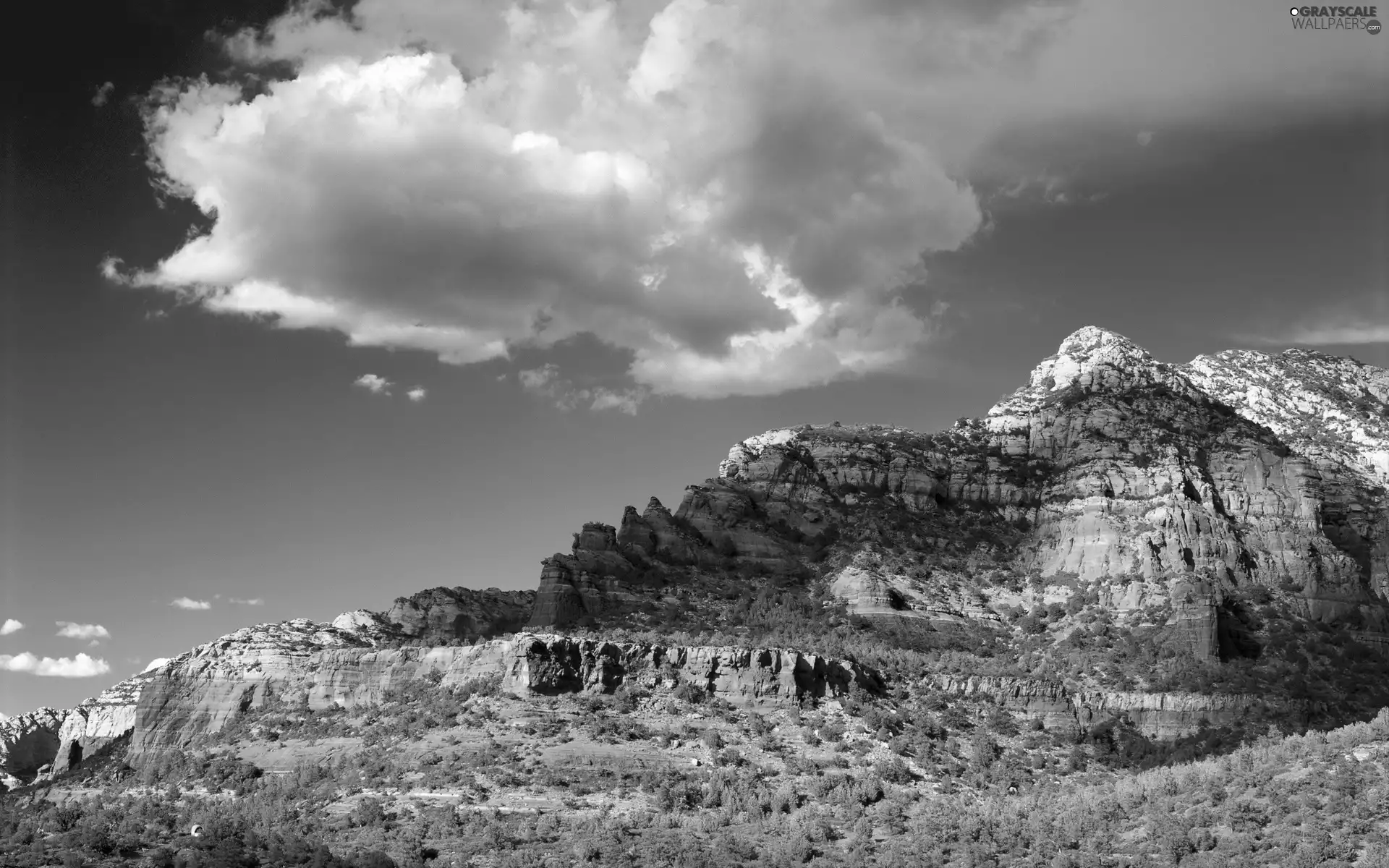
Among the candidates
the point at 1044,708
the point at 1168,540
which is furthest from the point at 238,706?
the point at 1168,540

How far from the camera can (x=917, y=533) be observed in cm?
14150

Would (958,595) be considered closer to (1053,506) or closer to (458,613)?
(1053,506)

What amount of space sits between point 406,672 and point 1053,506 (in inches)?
3049

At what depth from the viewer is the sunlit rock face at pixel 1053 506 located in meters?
127

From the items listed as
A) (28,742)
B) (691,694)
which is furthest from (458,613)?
(28,742)

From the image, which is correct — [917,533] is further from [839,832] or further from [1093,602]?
[839,832]

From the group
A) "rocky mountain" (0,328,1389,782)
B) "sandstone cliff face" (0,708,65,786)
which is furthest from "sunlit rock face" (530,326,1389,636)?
"sandstone cliff face" (0,708,65,786)

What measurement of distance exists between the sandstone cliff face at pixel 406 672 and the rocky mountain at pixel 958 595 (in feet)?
0.76

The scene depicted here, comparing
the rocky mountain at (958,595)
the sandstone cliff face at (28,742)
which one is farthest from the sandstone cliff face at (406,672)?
the sandstone cliff face at (28,742)

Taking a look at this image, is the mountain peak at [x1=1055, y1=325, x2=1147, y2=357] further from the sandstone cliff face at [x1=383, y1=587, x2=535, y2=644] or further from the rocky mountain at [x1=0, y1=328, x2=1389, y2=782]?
the sandstone cliff face at [x1=383, y1=587, x2=535, y2=644]

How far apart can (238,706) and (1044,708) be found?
66226mm

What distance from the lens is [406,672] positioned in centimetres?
9844

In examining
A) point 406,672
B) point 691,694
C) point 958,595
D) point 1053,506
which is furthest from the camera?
point 1053,506

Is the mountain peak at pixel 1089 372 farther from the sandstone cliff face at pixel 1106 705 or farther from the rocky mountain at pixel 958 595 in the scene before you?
the sandstone cliff face at pixel 1106 705
